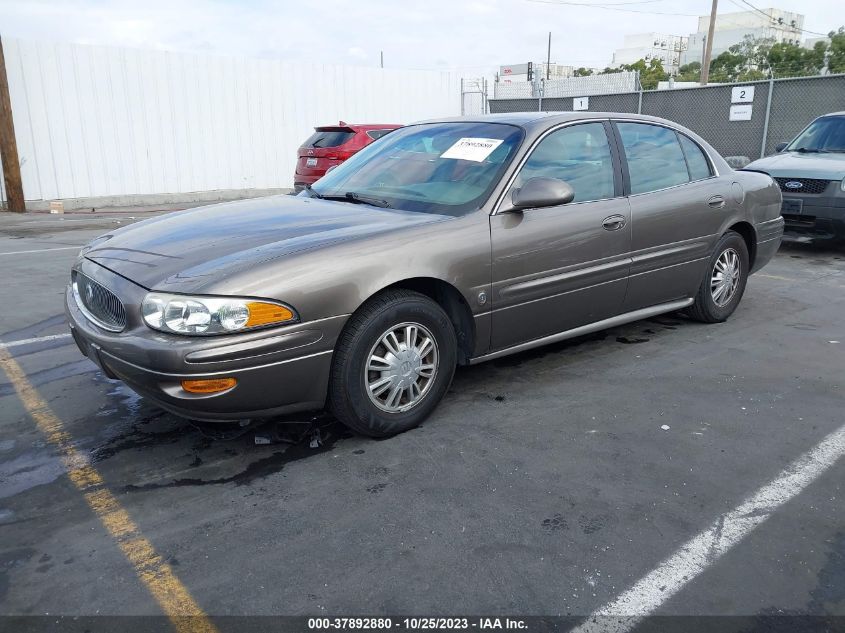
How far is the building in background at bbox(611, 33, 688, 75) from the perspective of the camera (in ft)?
360

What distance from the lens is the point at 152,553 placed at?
2.55m

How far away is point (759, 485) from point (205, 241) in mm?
2795

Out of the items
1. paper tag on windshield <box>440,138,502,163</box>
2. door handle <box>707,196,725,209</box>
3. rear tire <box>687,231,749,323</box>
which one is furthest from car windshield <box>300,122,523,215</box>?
rear tire <box>687,231,749,323</box>

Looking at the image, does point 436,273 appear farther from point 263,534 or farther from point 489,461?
point 263,534

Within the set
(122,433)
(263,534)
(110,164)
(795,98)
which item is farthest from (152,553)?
(795,98)

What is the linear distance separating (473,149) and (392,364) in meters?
1.47

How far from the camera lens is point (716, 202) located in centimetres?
504

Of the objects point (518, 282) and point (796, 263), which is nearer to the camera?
point (518, 282)

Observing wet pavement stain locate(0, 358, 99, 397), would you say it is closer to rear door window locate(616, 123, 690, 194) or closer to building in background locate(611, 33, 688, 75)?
rear door window locate(616, 123, 690, 194)

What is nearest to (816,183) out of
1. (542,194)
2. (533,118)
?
(533,118)

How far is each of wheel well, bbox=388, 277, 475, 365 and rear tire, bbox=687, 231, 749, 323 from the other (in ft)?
7.65

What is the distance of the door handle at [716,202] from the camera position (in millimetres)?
5000

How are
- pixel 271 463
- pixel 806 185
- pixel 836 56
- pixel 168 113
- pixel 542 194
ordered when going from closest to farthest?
pixel 271 463
pixel 542 194
pixel 806 185
pixel 168 113
pixel 836 56

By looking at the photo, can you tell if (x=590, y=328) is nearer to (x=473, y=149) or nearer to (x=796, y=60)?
(x=473, y=149)
